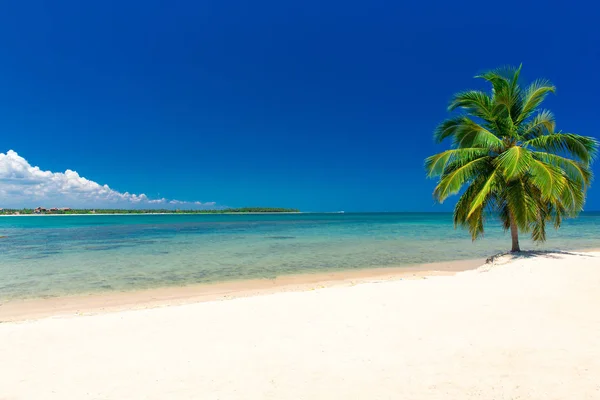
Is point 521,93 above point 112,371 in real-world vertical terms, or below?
above

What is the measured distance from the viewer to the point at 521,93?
11125 millimetres

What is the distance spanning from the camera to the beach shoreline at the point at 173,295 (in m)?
7.59

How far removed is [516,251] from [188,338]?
1110cm

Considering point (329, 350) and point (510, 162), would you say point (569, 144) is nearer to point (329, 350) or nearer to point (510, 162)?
point (510, 162)

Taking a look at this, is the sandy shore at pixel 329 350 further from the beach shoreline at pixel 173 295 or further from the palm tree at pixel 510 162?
the palm tree at pixel 510 162

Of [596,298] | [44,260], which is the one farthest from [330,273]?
[44,260]

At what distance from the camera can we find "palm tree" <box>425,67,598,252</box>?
32.1 feet

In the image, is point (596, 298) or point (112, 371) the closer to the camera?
point (112, 371)

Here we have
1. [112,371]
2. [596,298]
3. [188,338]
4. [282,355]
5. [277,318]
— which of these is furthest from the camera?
[596,298]

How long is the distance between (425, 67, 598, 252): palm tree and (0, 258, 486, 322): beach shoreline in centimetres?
300

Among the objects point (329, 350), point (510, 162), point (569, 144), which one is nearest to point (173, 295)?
point (329, 350)

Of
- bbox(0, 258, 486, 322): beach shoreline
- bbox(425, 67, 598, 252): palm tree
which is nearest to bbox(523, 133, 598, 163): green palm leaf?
bbox(425, 67, 598, 252): palm tree

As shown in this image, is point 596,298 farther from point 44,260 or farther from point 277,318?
point 44,260

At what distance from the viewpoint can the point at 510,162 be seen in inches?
371
